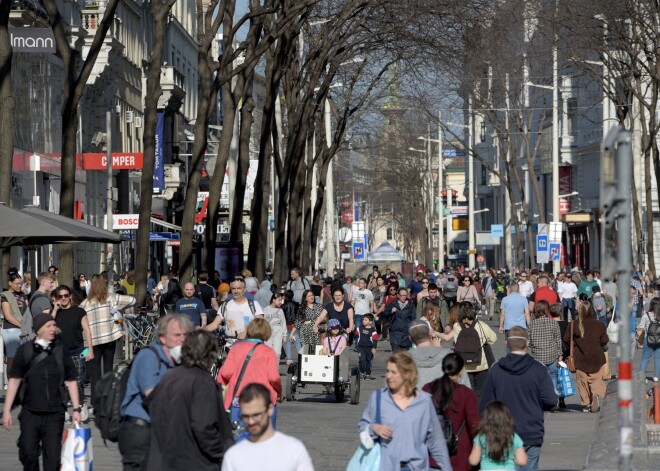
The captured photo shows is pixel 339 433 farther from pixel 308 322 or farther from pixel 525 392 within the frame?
pixel 525 392

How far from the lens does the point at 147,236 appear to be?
2636cm

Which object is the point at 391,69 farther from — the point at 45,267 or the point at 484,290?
the point at 45,267

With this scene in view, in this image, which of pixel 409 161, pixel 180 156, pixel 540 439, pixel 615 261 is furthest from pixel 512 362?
pixel 409 161

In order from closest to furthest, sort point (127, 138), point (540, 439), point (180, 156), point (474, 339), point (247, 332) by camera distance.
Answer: point (540, 439), point (247, 332), point (474, 339), point (127, 138), point (180, 156)

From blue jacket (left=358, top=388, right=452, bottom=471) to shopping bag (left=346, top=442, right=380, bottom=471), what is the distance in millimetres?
270

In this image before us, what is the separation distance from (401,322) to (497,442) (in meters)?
15.2

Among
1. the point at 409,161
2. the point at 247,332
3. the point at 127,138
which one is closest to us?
the point at 247,332

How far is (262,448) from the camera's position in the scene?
755cm

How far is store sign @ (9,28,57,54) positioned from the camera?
25578 mm

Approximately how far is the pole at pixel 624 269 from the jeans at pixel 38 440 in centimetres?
507

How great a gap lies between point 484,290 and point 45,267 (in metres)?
16.8

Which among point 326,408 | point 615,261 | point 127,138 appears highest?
point 127,138

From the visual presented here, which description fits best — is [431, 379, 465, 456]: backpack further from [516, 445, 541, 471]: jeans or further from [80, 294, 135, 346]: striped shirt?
[80, 294, 135, 346]: striped shirt

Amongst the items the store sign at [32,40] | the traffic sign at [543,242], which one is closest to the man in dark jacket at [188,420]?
the store sign at [32,40]
